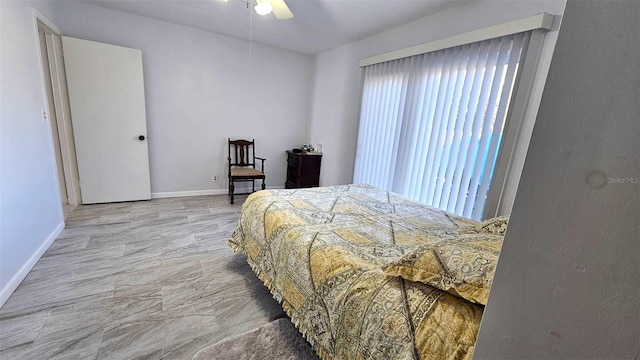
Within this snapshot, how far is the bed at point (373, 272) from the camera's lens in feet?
2.82

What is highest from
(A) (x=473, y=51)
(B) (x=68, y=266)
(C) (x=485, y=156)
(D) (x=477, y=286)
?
(A) (x=473, y=51)

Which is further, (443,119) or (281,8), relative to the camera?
(443,119)

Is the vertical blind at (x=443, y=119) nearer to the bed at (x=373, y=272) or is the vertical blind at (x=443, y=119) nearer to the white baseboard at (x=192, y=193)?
the bed at (x=373, y=272)

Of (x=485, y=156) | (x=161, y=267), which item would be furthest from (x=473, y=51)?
(x=161, y=267)

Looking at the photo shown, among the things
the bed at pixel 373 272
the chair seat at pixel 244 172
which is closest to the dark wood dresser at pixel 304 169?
the chair seat at pixel 244 172

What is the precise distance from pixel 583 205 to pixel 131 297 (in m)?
2.35

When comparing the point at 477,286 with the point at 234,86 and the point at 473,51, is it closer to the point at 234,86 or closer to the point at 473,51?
the point at 473,51

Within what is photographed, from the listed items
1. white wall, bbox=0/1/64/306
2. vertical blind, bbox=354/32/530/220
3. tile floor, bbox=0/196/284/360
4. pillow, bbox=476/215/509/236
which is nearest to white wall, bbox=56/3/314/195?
white wall, bbox=0/1/64/306

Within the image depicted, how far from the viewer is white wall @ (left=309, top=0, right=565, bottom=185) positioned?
2012mm

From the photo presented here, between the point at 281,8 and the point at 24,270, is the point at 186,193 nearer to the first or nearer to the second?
the point at 24,270

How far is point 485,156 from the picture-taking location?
7.21 feet

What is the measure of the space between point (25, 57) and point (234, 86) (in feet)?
7.49

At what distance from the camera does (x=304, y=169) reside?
170 inches

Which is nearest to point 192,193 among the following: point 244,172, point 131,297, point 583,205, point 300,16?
point 244,172
